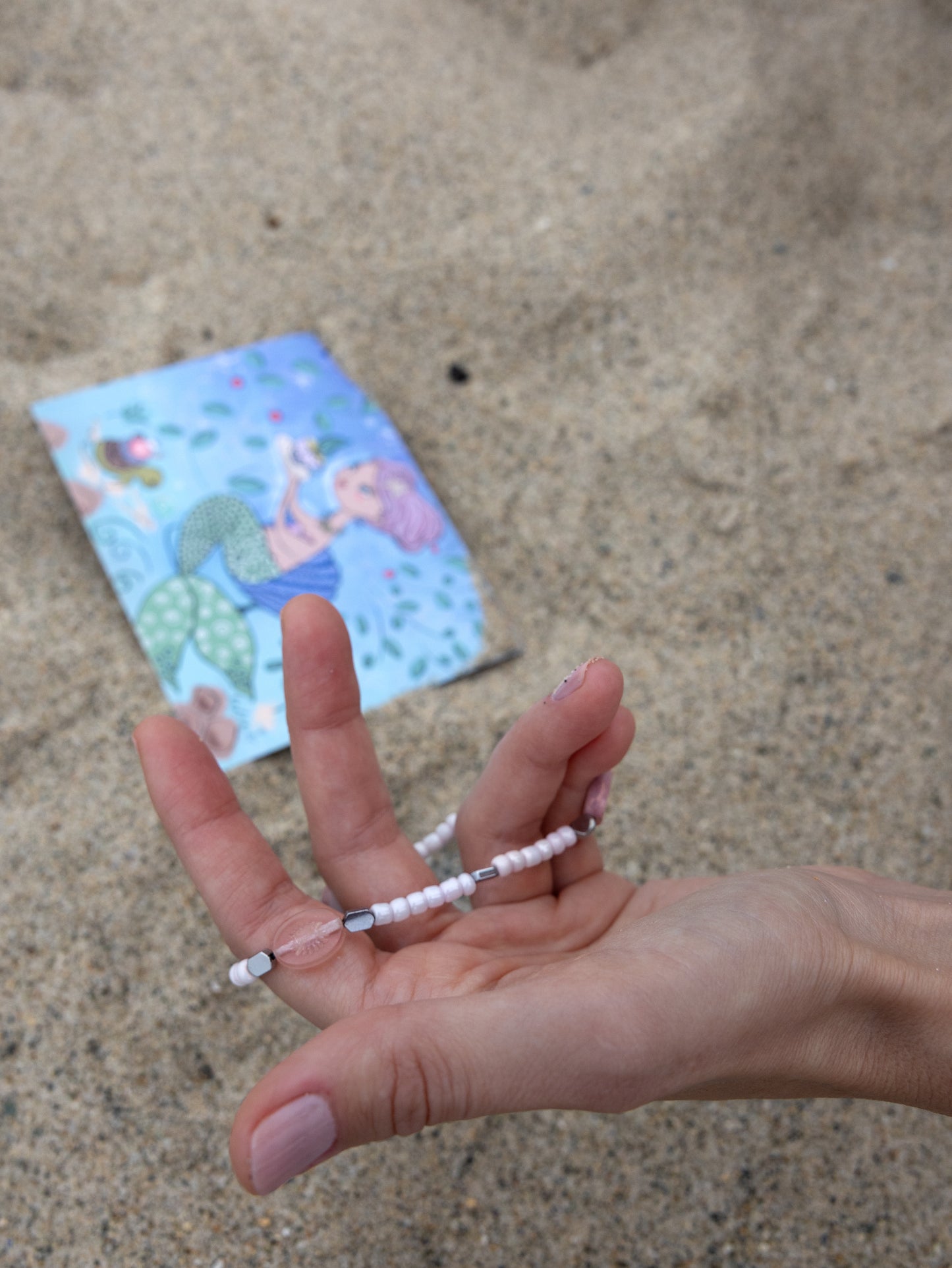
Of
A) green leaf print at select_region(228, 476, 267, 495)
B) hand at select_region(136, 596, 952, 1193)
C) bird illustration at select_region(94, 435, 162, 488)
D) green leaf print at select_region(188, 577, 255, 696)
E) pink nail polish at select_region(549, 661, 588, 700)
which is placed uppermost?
bird illustration at select_region(94, 435, 162, 488)

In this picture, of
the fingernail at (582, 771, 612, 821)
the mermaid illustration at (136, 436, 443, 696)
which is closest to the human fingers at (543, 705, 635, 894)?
the fingernail at (582, 771, 612, 821)

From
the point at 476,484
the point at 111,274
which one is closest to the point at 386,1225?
the point at 476,484

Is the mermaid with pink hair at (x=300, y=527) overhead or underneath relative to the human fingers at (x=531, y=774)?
overhead

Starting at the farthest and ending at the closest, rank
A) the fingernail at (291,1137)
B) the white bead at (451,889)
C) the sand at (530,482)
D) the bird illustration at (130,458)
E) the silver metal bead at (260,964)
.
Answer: the bird illustration at (130,458), the sand at (530,482), the white bead at (451,889), the silver metal bead at (260,964), the fingernail at (291,1137)

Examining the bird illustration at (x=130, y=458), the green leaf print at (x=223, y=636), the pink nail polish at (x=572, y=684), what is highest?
the bird illustration at (x=130, y=458)

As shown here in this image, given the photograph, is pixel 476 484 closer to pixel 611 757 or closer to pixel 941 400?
pixel 611 757

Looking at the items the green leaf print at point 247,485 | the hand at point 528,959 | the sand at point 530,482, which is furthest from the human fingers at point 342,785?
the green leaf print at point 247,485

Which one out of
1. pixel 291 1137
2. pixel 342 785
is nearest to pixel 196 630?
pixel 342 785

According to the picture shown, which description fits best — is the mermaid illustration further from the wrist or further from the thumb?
the wrist

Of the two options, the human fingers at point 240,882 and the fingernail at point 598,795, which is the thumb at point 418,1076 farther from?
the fingernail at point 598,795
